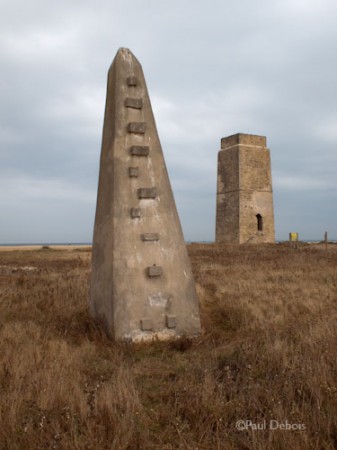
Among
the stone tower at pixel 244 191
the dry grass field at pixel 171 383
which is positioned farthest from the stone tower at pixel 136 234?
the stone tower at pixel 244 191

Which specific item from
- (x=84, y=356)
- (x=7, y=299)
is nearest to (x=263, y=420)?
(x=84, y=356)

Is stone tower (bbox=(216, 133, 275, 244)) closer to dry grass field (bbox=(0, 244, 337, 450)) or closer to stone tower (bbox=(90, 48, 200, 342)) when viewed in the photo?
dry grass field (bbox=(0, 244, 337, 450))

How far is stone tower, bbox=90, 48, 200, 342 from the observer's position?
5777 millimetres

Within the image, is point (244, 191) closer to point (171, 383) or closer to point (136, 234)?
point (136, 234)

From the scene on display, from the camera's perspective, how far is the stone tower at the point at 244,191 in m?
32.6

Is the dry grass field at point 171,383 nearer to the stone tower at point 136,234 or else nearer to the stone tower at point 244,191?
the stone tower at point 136,234

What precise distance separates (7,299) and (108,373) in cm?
447

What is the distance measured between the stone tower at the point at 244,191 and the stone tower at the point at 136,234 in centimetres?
2677

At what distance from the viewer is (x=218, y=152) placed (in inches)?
1380

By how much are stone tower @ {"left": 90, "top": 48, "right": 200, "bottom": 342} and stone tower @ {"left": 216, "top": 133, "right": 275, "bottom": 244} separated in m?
26.8

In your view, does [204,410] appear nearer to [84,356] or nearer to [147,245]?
[84,356]

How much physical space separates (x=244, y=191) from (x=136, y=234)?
27.8 meters

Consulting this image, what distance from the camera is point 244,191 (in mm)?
32750

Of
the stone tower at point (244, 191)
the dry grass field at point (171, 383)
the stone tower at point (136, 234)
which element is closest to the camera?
the dry grass field at point (171, 383)
